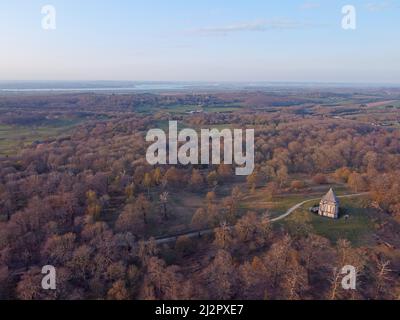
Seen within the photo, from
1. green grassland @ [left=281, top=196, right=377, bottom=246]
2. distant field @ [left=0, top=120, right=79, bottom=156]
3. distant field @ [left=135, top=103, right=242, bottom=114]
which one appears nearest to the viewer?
green grassland @ [left=281, top=196, right=377, bottom=246]

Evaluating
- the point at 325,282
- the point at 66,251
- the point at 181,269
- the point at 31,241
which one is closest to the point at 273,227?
the point at 325,282

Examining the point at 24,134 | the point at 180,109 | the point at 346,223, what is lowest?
the point at 346,223

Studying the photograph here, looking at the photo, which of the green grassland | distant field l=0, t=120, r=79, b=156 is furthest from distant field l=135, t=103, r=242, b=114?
the green grassland

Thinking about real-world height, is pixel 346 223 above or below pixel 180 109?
below

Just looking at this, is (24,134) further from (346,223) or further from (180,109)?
(346,223)

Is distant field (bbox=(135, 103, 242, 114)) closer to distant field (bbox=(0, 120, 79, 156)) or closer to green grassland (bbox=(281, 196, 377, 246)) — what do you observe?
distant field (bbox=(0, 120, 79, 156))

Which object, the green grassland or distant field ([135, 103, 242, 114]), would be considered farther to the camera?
distant field ([135, 103, 242, 114])

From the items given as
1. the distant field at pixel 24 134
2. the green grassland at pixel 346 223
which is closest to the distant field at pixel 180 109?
the distant field at pixel 24 134

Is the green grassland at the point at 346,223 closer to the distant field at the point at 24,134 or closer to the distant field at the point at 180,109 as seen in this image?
the distant field at the point at 24,134

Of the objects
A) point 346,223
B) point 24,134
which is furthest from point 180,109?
point 346,223

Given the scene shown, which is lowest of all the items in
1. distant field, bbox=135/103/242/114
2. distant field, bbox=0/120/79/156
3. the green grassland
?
the green grassland

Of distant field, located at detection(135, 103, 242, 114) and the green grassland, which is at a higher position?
distant field, located at detection(135, 103, 242, 114)

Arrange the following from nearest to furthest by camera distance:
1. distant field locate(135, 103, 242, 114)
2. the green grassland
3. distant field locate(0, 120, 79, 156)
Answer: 1. the green grassland
2. distant field locate(0, 120, 79, 156)
3. distant field locate(135, 103, 242, 114)
